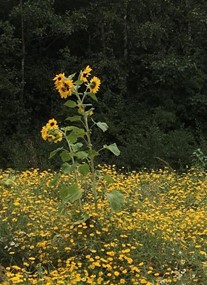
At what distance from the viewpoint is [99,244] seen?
395 cm

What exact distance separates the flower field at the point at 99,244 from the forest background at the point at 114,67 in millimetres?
5075

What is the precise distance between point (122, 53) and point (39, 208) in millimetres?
7712

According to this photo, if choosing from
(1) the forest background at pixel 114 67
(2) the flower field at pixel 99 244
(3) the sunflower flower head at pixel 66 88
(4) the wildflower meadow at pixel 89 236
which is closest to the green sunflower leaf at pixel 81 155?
(4) the wildflower meadow at pixel 89 236

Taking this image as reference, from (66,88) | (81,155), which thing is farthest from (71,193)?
(66,88)

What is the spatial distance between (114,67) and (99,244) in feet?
24.6

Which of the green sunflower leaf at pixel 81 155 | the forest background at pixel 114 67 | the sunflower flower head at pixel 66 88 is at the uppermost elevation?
the sunflower flower head at pixel 66 88

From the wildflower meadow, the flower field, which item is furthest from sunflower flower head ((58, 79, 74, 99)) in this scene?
the flower field

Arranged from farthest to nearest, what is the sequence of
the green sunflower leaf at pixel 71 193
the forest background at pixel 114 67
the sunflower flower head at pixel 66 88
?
the forest background at pixel 114 67, the sunflower flower head at pixel 66 88, the green sunflower leaf at pixel 71 193

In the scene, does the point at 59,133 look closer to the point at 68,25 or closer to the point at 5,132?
the point at 68,25

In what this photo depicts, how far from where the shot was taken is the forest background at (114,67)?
33.5 ft

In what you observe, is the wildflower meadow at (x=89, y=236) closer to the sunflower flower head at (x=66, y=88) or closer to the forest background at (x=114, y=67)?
the sunflower flower head at (x=66, y=88)

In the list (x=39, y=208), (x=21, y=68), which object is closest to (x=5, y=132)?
(x=21, y=68)

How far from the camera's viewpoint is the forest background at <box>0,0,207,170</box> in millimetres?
10203

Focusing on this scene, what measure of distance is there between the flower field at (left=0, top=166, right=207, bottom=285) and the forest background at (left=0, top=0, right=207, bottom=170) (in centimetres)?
507
